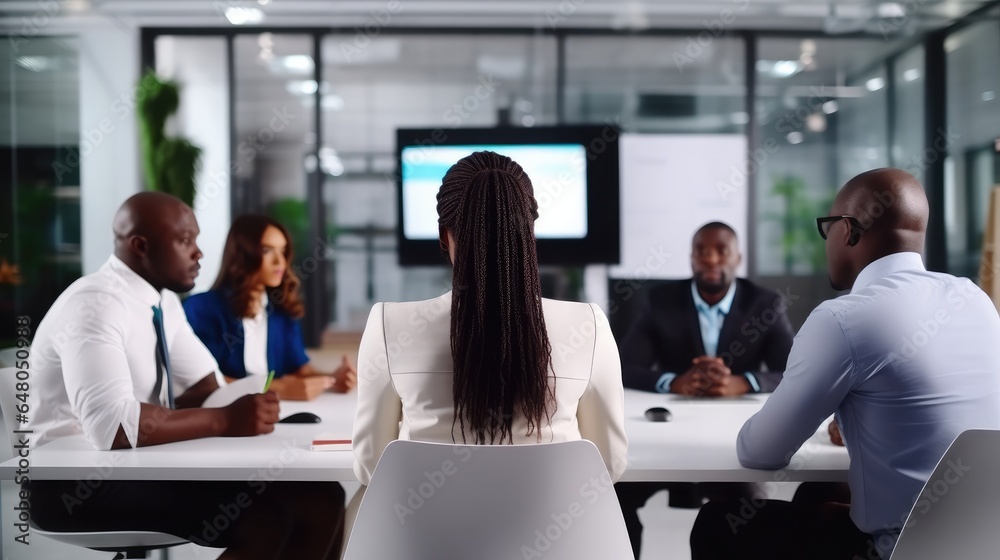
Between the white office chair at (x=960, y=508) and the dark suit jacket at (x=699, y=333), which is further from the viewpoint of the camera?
the dark suit jacket at (x=699, y=333)

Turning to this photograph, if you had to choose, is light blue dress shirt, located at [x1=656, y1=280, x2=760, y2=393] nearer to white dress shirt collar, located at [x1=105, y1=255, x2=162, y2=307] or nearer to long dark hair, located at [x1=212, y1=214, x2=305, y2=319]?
long dark hair, located at [x1=212, y1=214, x2=305, y2=319]

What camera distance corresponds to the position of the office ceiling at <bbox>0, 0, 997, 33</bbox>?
226 inches

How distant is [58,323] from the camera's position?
1830 mm

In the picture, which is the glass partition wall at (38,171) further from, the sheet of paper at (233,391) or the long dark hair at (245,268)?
the sheet of paper at (233,391)

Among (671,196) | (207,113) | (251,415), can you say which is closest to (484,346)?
(251,415)

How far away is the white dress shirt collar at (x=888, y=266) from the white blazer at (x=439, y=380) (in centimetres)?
66

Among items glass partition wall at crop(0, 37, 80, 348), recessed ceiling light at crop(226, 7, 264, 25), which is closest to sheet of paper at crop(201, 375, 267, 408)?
glass partition wall at crop(0, 37, 80, 348)

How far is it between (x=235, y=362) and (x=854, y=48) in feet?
18.9

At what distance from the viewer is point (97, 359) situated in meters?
1.75

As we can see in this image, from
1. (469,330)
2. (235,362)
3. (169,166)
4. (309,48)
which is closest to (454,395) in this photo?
(469,330)

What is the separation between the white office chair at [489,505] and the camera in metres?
1.14

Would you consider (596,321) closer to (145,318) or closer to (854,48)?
(145,318)

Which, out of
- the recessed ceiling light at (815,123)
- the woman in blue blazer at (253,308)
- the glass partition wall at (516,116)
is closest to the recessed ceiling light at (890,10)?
the glass partition wall at (516,116)

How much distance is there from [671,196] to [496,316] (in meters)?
4.66
